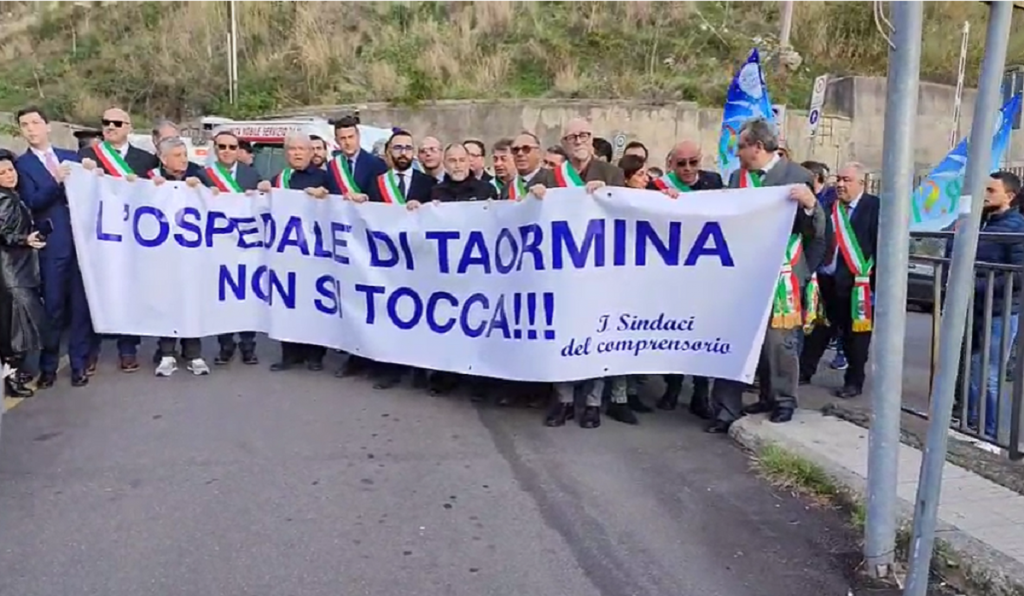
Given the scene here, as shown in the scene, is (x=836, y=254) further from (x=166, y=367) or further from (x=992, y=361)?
(x=166, y=367)

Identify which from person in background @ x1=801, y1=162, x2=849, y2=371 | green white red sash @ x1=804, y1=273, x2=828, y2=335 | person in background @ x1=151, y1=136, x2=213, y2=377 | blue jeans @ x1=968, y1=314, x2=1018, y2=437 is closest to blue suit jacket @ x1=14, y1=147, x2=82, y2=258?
person in background @ x1=151, y1=136, x2=213, y2=377

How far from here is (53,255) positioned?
23.3 feet

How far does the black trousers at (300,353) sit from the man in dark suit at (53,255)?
1.44 meters

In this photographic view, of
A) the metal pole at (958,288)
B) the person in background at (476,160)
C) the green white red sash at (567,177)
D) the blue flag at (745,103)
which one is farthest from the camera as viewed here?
the blue flag at (745,103)

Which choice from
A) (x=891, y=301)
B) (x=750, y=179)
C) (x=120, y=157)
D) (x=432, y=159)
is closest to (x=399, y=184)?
(x=432, y=159)

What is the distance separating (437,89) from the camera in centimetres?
2514

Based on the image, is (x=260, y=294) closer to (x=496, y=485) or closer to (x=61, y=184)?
(x=61, y=184)

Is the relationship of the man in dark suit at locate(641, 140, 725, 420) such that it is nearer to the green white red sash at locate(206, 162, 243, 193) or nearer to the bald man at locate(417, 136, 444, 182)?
the bald man at locate(417, 136, 444, 182)

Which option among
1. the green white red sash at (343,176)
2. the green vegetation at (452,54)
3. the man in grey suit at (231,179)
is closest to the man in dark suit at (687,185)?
the green white red sash at (343,176)

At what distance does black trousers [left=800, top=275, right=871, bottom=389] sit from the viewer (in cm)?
734

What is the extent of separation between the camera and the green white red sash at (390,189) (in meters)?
7.38

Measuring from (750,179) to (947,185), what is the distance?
6814 mm

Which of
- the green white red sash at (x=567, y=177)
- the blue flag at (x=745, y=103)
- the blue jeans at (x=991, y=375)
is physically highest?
the blue flag at (x=745, y=103)

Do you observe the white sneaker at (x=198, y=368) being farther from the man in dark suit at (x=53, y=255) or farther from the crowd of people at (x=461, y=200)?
the man in dark suit at (x=53, y=255)
